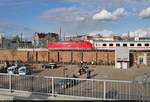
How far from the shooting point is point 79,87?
23.7 feet

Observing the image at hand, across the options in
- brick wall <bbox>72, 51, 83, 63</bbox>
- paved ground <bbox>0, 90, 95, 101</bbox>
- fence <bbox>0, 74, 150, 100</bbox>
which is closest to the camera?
fence <bbox>0, 74, 150, 100</bbox>

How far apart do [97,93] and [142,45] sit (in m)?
27.9

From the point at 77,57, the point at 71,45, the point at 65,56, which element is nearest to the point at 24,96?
the point at 77,57

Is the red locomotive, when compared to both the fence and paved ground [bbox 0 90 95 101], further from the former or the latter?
paved ground [bbox 0 90 95 101]

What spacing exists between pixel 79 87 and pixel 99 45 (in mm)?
27759

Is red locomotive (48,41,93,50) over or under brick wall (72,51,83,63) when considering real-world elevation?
over

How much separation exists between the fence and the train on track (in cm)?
2602

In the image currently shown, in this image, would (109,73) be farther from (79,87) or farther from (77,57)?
(79,87)

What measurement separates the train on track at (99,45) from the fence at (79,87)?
1025 inches

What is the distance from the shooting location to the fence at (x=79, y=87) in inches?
224

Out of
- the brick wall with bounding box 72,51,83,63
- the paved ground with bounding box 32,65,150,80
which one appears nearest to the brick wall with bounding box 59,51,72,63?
the brick wall with bounding box 72,51,83,63

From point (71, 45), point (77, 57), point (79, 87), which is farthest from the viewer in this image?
point (71, 45)

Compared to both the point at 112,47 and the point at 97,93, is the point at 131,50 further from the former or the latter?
the point at 97,93

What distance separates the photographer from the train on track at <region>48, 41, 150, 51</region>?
1244 inches
